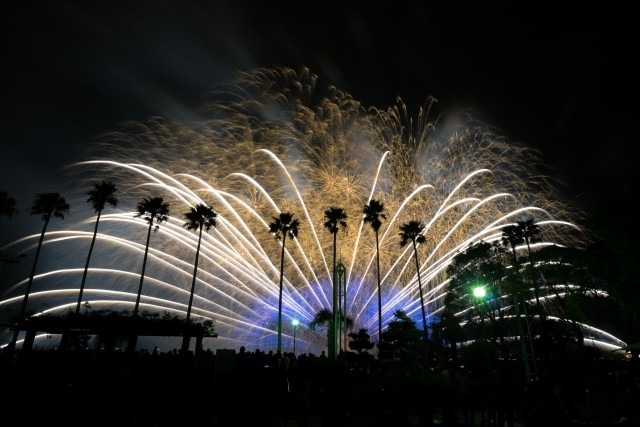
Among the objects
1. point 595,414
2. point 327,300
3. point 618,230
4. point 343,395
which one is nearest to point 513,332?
point 327,300

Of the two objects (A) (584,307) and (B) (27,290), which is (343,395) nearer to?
(A) (584,307)

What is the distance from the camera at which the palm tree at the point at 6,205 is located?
4113 cm

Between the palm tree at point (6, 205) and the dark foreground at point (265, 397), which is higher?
the palm tree at point (6, 205)

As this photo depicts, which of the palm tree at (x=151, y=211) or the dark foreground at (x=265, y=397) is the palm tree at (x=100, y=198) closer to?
the palm tree at (x=151, y=211)

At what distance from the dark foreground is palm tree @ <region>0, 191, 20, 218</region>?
3393cm

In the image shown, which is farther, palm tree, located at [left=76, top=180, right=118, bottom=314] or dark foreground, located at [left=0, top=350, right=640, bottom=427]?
palm tree, located at [left=76, top=180, right=118, bottom=314]

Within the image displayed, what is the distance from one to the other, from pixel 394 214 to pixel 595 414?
3454 cm

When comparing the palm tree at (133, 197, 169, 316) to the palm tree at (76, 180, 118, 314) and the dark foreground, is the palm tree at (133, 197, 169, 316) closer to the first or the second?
the palm tree at (76, 180, 118, 314)

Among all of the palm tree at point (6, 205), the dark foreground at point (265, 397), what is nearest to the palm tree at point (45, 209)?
the palm tree at point (6, 205)

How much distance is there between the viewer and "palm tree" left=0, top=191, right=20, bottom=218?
4113 cm

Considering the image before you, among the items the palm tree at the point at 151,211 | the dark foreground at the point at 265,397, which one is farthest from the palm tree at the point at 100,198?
the dark foreground at the point at 265,397

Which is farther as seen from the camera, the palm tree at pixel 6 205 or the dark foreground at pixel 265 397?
the palm tree at pixel 6 205

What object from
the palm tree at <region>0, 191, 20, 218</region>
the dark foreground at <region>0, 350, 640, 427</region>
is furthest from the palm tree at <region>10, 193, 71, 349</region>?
the dark foreground at <region>0, 350, 640, 427</region>

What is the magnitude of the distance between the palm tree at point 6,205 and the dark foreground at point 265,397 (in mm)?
33928
